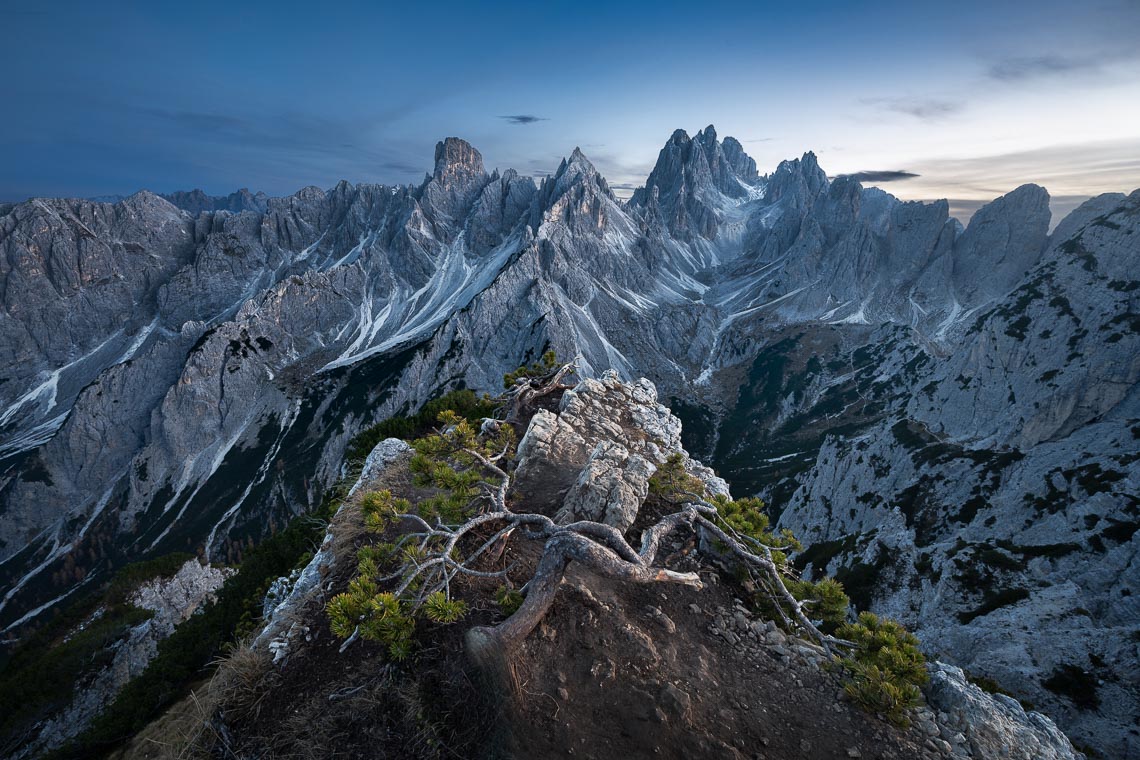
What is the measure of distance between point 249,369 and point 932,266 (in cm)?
A: 30348

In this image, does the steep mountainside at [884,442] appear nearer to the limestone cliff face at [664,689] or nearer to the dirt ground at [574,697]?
the limestone cliff face at [664,689]

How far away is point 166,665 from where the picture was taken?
19.6 meters

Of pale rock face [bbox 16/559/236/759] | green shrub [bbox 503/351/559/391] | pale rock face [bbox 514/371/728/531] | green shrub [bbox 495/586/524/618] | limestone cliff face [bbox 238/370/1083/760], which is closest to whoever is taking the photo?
limestone cliff face [bbox 238/370/1083/760]

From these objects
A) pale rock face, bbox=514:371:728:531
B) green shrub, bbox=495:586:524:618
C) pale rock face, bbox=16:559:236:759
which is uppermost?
green shrub, bbox=495:586:524:618

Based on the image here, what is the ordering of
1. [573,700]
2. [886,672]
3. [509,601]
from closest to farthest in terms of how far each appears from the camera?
1. [573,700]
2. [886,672]
3. [509,601]

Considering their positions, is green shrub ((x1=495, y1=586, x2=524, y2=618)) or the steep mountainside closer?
green shrub ((x1=495, y1=586, x2=524, y2=618))

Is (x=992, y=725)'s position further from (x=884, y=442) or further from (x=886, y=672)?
(x=884, y=442)

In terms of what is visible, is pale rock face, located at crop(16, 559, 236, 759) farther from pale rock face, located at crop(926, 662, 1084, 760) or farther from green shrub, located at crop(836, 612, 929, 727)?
pale rock face, located at crop(926, 662, 1084, 760)

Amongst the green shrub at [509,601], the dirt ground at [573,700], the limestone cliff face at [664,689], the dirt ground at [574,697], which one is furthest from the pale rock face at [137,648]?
the green shrub at [509,601]

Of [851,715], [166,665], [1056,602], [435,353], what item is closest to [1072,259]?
[1056,602]

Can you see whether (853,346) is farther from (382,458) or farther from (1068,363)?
(382,458)

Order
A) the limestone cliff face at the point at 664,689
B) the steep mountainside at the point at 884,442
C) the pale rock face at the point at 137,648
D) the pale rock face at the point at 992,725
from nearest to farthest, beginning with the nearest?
the limestone cliff face at the point at 664,689
the pale rock face at the point at 992,725
the steep mountainside at the point at 884,442
the pale rock face at the point at 137,648

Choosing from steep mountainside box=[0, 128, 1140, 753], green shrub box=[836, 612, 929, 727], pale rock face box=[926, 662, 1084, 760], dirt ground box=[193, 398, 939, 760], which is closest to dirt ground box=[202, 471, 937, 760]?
dirt ground box=[193, 398, 939, 760]

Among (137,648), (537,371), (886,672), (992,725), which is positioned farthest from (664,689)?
(137,648)
